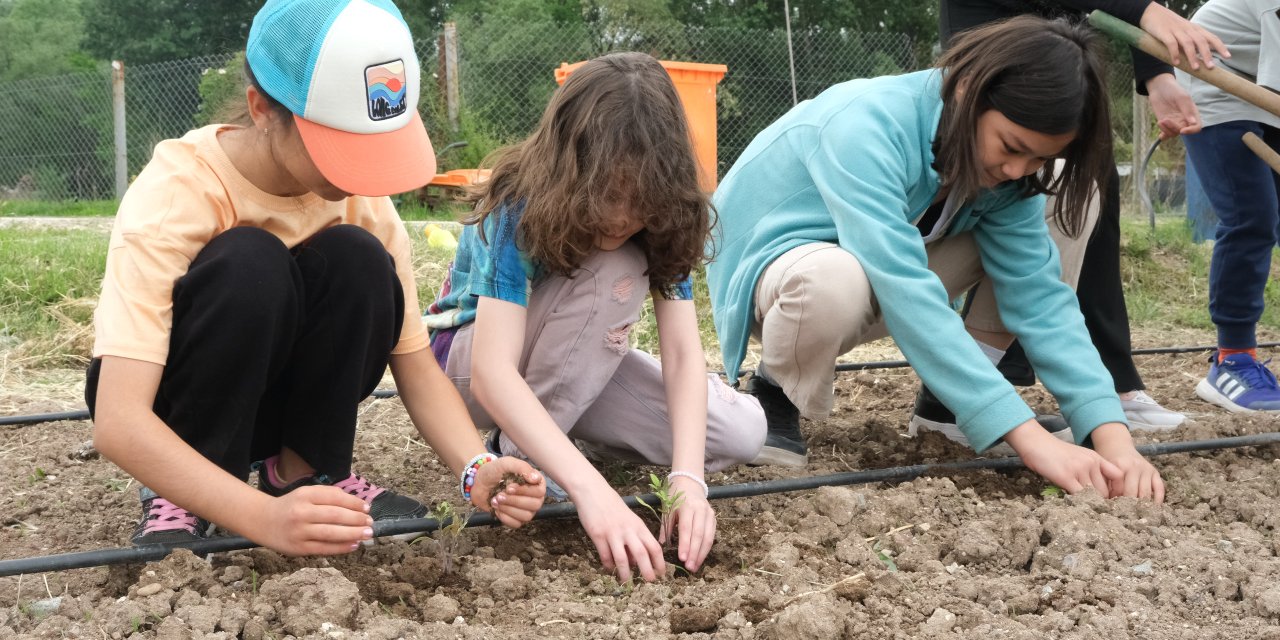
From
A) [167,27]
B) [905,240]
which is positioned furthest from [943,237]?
[167,27]

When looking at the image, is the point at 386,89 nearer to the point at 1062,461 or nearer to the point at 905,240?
the point at 905,240

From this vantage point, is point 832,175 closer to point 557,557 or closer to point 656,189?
point 656,189

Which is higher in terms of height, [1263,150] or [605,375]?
[1263,150]

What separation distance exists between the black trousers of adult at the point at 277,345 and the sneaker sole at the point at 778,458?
941mm

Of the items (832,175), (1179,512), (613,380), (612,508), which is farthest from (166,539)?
(1179,512)

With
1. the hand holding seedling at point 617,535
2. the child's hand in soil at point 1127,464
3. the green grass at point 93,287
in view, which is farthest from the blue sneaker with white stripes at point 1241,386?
the hand holding seedling at point 617,535

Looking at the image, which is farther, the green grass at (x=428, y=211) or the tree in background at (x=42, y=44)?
the tree in background at (x=42, y=44)

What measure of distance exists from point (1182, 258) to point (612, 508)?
18.9 ft

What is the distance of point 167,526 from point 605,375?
2.96 feet

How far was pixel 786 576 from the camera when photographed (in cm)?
175

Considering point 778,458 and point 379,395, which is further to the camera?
point 379,395

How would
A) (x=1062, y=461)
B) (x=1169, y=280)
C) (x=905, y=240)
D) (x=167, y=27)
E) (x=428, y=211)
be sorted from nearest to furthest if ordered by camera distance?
(x=1062, y=461)
(x=905, y=240)
(x=1169, y=280)
(x=428, y=211)
(x=167, y=27)

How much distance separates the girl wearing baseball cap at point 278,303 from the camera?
1.61m

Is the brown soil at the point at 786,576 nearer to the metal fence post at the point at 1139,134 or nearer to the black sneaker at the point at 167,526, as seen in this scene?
the black sneaker at the point at 167,526
